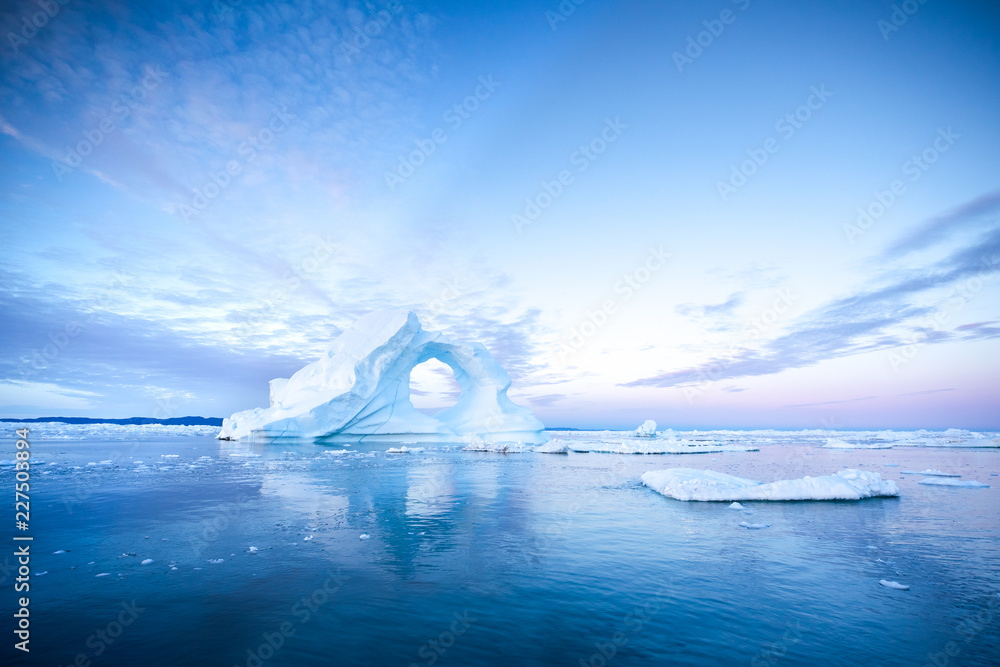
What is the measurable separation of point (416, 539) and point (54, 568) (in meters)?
5.45

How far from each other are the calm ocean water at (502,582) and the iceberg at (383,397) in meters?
22.1

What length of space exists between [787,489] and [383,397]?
103 ft

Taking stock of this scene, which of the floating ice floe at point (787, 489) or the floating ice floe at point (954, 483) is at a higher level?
the floating ice floe at point (787, 489)

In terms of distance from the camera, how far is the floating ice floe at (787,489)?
13203 mm

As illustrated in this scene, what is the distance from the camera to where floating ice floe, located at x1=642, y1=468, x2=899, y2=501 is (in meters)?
13.2

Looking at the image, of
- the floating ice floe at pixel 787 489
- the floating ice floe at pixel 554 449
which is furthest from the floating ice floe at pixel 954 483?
the floating ice floe at pixel 554 449

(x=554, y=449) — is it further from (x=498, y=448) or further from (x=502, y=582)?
(x=502, y=582)

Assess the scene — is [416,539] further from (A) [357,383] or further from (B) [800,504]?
(A) [357,383]

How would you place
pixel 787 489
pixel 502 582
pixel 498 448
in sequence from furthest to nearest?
pixel 498 448 → pixel 787 489 → pixel 502 582

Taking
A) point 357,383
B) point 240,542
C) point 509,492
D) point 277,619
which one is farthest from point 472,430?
point 277,619

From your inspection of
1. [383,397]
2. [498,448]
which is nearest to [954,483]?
[498,448]

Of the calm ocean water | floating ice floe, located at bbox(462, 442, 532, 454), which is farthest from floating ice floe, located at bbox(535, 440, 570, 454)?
the calm ocean water

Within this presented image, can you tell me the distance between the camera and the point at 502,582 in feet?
21.9

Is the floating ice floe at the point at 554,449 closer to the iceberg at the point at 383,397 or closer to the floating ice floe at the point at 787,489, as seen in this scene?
the iceberg at the point at 383,397
